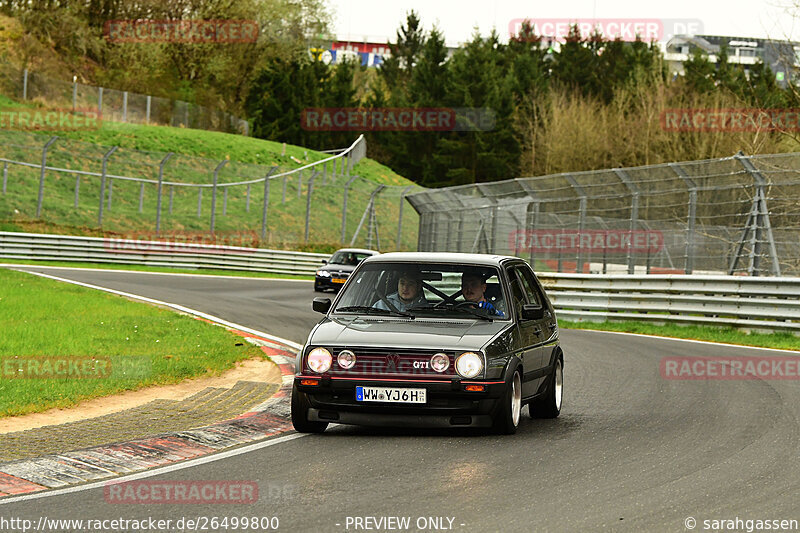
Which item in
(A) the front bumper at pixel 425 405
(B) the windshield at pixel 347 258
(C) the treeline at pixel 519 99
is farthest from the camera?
(C) the treeline at pixel 519 99

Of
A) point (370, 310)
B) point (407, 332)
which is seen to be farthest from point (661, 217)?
point (407, 332)

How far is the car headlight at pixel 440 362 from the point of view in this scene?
27.6ft

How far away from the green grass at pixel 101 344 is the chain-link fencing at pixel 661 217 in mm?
9942

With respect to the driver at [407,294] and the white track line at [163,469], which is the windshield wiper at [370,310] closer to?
the driver at [407,294]

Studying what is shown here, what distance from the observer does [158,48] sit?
71.2m

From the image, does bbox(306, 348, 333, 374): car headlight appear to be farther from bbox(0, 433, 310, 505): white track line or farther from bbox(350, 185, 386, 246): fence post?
bbox(350, 185, 386, 246): fence post

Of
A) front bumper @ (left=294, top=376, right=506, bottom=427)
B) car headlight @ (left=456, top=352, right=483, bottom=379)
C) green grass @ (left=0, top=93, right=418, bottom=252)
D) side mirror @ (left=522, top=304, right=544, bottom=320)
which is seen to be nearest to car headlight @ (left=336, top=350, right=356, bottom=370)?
front bumper @ (left=294, top=376, right=506, bottom=427)

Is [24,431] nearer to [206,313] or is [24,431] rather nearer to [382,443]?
[382,443]

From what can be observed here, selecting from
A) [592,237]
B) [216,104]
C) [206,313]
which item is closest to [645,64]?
[216,104]

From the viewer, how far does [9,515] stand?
5.87 metres

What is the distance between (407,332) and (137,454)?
2245mm

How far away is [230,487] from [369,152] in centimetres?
8441

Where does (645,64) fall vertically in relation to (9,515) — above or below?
above

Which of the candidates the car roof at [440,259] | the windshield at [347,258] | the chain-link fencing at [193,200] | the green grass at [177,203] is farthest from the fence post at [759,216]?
the chain-link fencing at [193,200]
